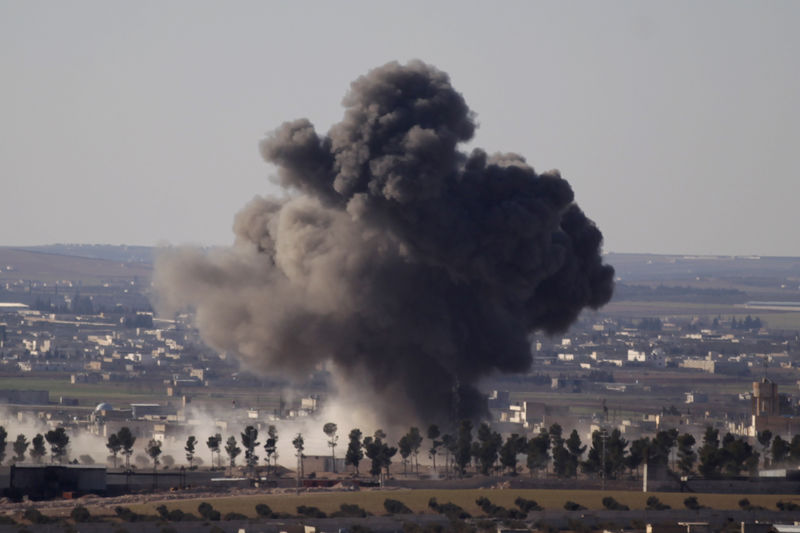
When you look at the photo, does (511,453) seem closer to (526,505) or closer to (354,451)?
(354,451)

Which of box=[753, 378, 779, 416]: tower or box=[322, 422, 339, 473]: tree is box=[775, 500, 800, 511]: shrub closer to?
box=[322, 422, 339, 473]: tree

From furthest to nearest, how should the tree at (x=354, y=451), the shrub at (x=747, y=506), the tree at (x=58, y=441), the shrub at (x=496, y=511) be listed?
the tree at (x=58, y=441), the tree at (x=354, y=451), the shrub at (x=747, y=506), the shrub at (x=496, y=511)

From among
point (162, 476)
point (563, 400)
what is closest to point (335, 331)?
point (162, 476)

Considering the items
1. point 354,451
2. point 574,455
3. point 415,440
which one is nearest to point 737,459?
point 574,455

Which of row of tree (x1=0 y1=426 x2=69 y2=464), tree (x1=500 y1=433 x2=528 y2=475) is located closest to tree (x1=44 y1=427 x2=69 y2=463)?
row of tree (x1=0 y1=426 x2=69 y2=464)

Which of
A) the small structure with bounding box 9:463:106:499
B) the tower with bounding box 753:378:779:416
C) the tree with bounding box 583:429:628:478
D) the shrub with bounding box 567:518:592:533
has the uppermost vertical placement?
the tower with bounding box 753:378:779:416

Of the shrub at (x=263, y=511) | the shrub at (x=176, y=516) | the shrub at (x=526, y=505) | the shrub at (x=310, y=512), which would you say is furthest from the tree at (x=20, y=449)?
the shrub at (x=526, y=505)

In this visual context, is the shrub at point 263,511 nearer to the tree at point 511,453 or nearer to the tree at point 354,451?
the tree at point 354,451
